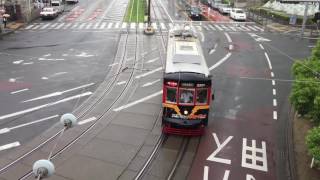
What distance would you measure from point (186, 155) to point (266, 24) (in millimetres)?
42732

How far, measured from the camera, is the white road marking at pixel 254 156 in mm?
17328

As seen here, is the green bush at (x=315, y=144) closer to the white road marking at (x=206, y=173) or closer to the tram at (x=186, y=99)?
the white road marking at (x=206, y=173)

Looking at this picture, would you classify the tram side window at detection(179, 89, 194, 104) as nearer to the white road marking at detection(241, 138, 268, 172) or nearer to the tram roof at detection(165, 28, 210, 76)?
the tram roof at detection(165, 28, 210, 76)

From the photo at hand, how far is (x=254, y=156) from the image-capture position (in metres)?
18.2

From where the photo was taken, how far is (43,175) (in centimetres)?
848

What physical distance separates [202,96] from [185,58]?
2.74 m

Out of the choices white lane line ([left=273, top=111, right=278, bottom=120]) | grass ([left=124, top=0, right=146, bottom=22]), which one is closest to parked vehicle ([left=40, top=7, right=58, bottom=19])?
grass ([left=124, top=0, right=146, bottom=22])

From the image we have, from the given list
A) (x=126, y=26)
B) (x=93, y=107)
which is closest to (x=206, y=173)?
(x=93, y=107)

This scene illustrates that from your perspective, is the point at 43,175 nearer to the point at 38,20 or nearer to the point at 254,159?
the point at 254,159

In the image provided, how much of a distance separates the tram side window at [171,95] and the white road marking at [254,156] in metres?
4.11

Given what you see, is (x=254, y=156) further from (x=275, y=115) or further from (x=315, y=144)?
(x=275, y=115)

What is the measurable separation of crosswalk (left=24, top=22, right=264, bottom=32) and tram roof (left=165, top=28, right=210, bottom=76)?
27.1 metres

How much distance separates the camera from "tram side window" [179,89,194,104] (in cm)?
1888

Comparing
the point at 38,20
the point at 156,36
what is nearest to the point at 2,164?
the point at 156,36
